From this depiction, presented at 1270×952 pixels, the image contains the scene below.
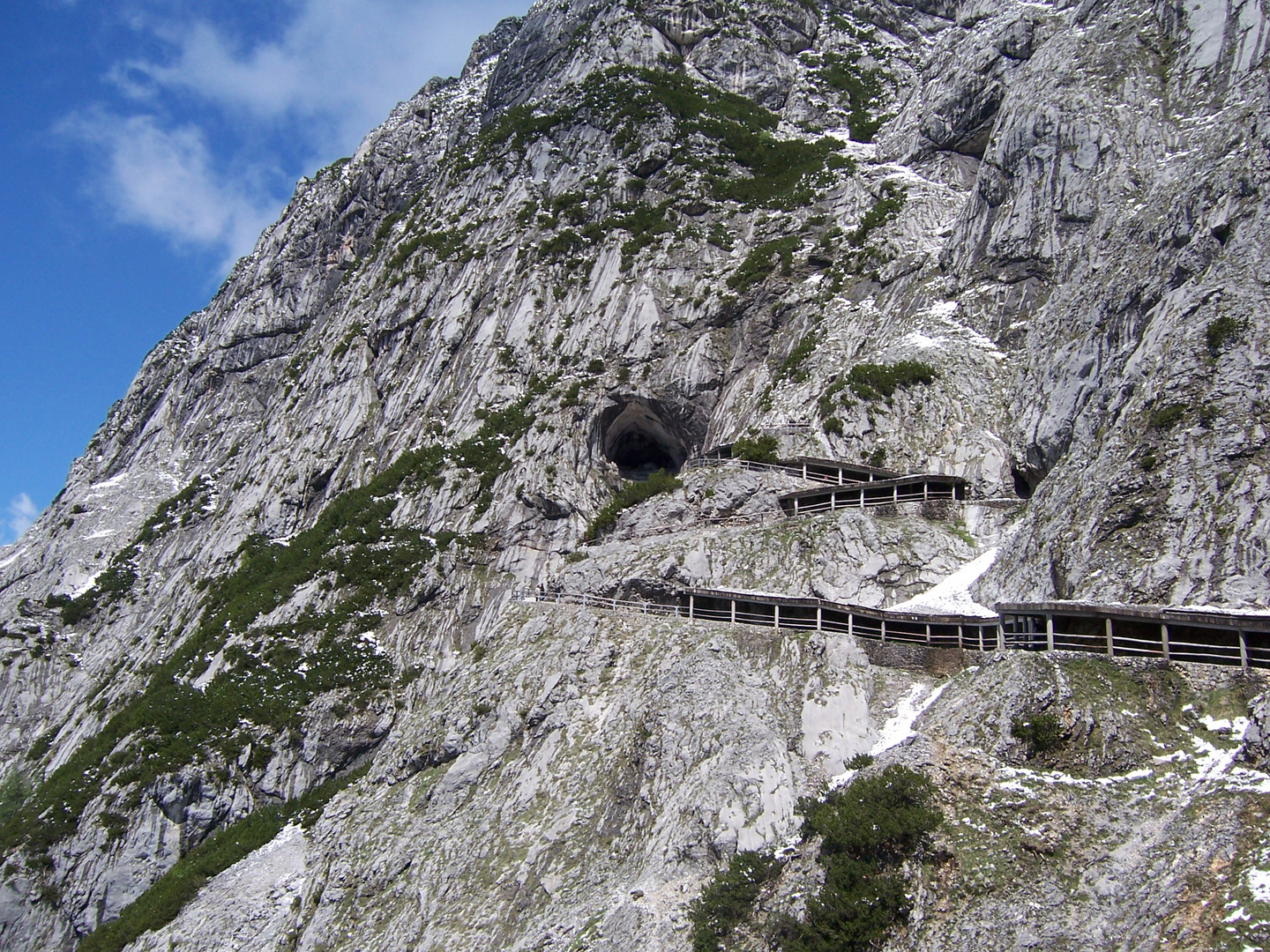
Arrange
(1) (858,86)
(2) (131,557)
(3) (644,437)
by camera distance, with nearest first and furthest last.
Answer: (3) (644,437), (2) (131,557), (1) (858,86)

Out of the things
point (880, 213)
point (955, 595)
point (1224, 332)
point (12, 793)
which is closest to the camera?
point (1224, 332)

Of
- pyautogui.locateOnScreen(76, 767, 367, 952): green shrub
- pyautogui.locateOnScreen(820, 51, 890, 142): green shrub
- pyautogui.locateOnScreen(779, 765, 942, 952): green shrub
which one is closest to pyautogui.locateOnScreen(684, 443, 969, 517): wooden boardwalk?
pyautogui.locateOnScreen(779, 765, 942, 952): green shrub

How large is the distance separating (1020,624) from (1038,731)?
6606 mm

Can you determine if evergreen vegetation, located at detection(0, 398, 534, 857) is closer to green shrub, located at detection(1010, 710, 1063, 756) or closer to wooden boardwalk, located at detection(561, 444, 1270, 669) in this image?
wooden boardwalk, located at detection(561, 444, 1270, 669)

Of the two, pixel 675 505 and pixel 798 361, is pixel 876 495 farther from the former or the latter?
pixel 798 361

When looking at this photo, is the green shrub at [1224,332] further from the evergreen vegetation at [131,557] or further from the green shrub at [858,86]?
the evergreen vegetation at [131,557]

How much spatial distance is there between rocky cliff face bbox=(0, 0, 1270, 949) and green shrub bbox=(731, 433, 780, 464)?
4.98 feet

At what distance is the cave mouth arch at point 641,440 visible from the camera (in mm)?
61250

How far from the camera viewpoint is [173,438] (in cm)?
10231

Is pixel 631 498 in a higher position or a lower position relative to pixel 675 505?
higher

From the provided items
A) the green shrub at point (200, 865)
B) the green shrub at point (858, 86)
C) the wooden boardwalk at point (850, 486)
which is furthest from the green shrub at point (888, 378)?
the green shrub at point (858, 86)

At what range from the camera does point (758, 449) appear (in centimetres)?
4803

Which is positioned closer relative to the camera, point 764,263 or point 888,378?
point 888,378

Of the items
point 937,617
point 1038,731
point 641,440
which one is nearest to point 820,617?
point 937,617
